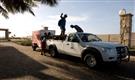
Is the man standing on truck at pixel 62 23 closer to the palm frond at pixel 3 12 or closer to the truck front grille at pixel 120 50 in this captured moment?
the palm frond at pixel 3 12

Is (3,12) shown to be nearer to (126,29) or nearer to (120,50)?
(120,50)

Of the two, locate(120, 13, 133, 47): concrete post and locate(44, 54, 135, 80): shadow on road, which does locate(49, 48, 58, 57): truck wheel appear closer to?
locate(44, 54, 135, 80): shadow on road

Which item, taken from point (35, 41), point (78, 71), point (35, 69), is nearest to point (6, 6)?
point (35, 41)

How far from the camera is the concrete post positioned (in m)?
21.4

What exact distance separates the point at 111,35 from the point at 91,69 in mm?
10391

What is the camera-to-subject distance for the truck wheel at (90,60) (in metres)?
13.4

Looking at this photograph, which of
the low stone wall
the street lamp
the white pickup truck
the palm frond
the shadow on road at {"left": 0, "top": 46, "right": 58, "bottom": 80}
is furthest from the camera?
the street lamp

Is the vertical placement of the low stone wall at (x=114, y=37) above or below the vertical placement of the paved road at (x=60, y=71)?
above

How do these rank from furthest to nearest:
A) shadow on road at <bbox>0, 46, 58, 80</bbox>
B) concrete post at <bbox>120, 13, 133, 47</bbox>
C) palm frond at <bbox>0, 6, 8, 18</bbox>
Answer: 1. concrete post at <bbox>120, 13, 133, 47</bbox>
2. palm frond at <bbox>0, 6, 8, 18</bbox>
3. shadow on road at <bbox>0, 46, 58, 80</bbox>

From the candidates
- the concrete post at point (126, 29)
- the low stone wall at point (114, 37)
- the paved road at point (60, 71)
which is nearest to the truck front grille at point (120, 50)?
the paved road at point (60, 71)

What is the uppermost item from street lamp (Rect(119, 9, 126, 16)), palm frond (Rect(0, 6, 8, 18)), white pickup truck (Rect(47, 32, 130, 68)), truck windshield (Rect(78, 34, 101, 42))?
street lamp (Rect(119, 9, 126, 16))

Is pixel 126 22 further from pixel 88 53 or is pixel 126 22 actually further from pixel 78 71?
pixel 78 71

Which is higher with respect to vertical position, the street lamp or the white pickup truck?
the street lamp

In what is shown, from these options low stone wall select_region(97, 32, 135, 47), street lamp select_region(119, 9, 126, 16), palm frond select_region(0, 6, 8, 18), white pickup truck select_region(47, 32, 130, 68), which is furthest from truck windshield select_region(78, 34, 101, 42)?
street lamp select_region(119, 9, 126, 16)
